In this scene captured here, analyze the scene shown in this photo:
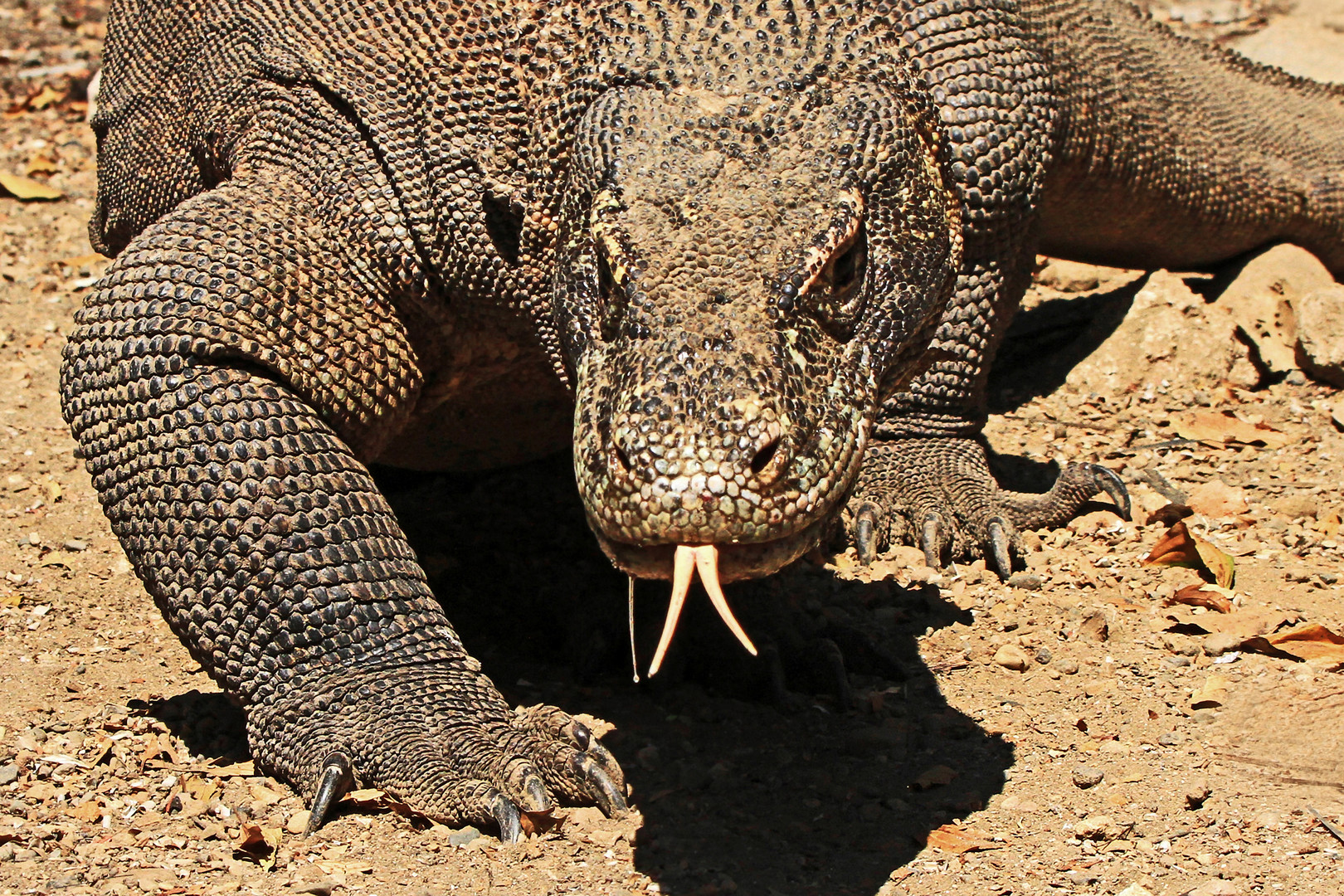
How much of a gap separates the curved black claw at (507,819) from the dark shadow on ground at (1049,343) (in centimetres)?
356

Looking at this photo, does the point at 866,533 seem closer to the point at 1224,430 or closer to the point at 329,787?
the point at 1224,430

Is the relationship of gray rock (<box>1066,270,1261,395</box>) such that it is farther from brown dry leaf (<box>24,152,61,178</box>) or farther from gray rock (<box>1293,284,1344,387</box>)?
brown dry leaf (<box>24,152,61,178</box>)

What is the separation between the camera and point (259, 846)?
332cm

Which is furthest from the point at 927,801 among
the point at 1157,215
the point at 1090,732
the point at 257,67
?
the point at 1157,215

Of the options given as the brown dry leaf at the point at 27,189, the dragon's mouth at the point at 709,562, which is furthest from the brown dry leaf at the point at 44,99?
the dragon's mouth at the point at 709,562

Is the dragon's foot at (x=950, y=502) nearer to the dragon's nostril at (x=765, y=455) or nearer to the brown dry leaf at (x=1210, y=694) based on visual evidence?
the brown dry leaf at (x=1210, y=694)

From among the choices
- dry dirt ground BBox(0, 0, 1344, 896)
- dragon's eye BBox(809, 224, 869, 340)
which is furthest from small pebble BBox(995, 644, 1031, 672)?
dragon's eye BBox(809, 224, 869, 340)

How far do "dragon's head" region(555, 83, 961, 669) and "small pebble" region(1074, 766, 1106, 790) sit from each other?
1013 millimetres

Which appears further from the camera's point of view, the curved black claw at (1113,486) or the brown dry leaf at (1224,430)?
the brown dry leaf at (1224,430)

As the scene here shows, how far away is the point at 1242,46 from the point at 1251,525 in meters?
5.49

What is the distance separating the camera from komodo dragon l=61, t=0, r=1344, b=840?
109 inches

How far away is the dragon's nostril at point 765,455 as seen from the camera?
2561 mm

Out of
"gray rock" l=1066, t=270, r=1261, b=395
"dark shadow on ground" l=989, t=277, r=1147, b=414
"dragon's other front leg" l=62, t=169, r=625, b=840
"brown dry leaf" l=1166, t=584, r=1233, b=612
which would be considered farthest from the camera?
"dark shadow on ground" l=989, t=277, r=1147, b=414

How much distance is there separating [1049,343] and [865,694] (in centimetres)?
304
